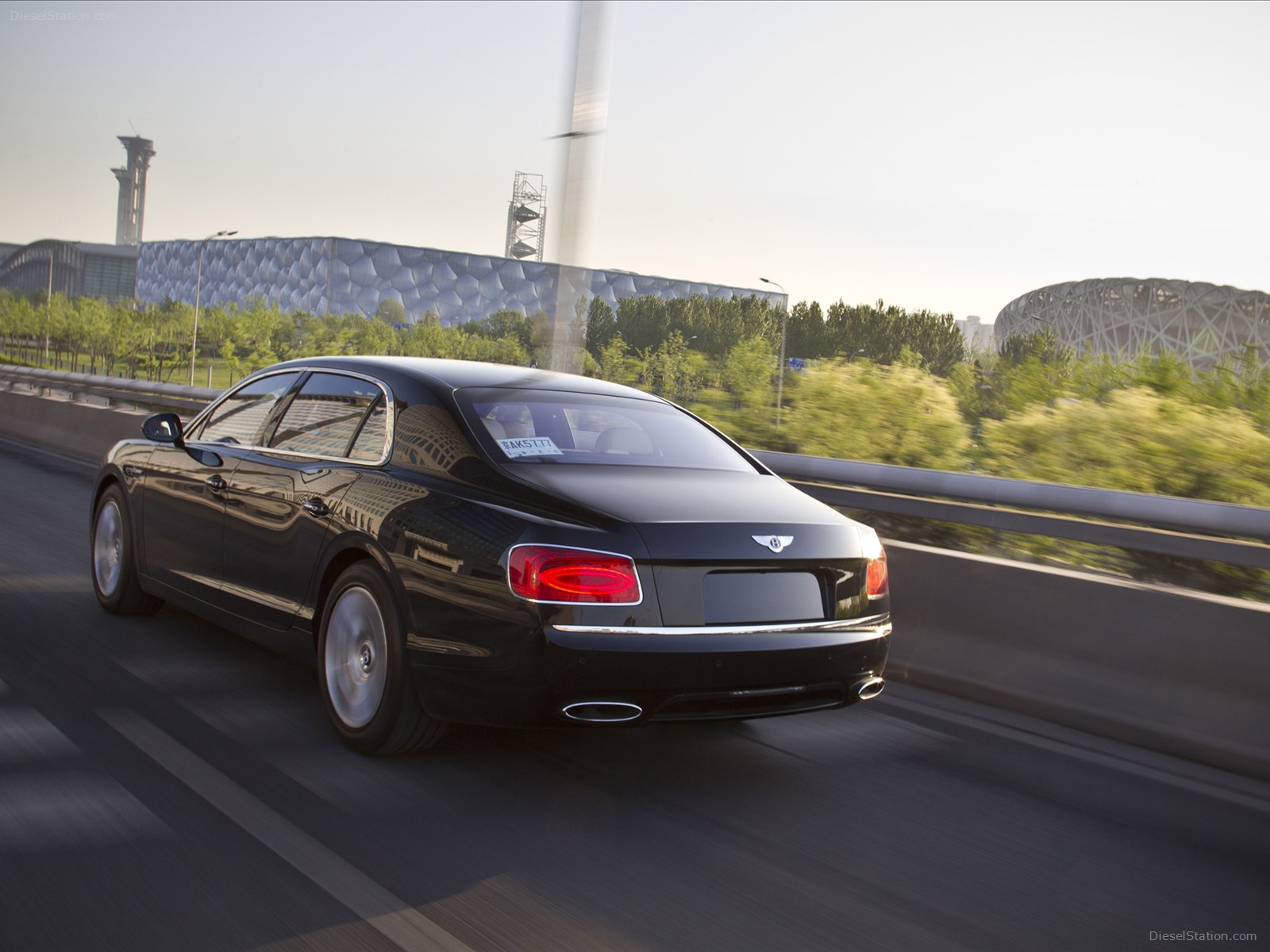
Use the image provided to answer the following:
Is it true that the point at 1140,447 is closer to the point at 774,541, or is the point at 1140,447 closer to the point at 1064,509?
the point at 1064,509

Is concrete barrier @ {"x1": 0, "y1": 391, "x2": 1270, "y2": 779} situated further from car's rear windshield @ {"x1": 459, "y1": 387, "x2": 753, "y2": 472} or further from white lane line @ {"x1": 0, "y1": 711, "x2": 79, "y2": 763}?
white lane line @ {"x1": 0, "y1": 711, "x2": 79, "y2": 763}

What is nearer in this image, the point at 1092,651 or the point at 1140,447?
the point at 1092,651

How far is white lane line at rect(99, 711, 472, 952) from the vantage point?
10.1ft

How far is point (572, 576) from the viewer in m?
3.90

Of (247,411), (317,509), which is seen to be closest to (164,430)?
(247,411)

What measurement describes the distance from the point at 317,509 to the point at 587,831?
1701 millimetres

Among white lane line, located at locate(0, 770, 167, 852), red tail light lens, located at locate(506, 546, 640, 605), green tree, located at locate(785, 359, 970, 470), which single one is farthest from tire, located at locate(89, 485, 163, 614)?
green tree, located at locate(785, 359, 970, 470)

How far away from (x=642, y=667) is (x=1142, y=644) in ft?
8.25

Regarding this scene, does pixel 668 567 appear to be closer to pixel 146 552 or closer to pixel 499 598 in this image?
pixel 499 598

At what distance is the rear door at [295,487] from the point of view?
4.79 metres

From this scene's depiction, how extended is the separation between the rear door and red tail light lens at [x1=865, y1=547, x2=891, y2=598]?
6.03 feet

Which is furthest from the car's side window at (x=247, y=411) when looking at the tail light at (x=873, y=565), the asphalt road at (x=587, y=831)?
the tail light at (x=873, y=565)

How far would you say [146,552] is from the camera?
6188 millimetres

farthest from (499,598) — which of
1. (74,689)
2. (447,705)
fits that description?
(74,689)
